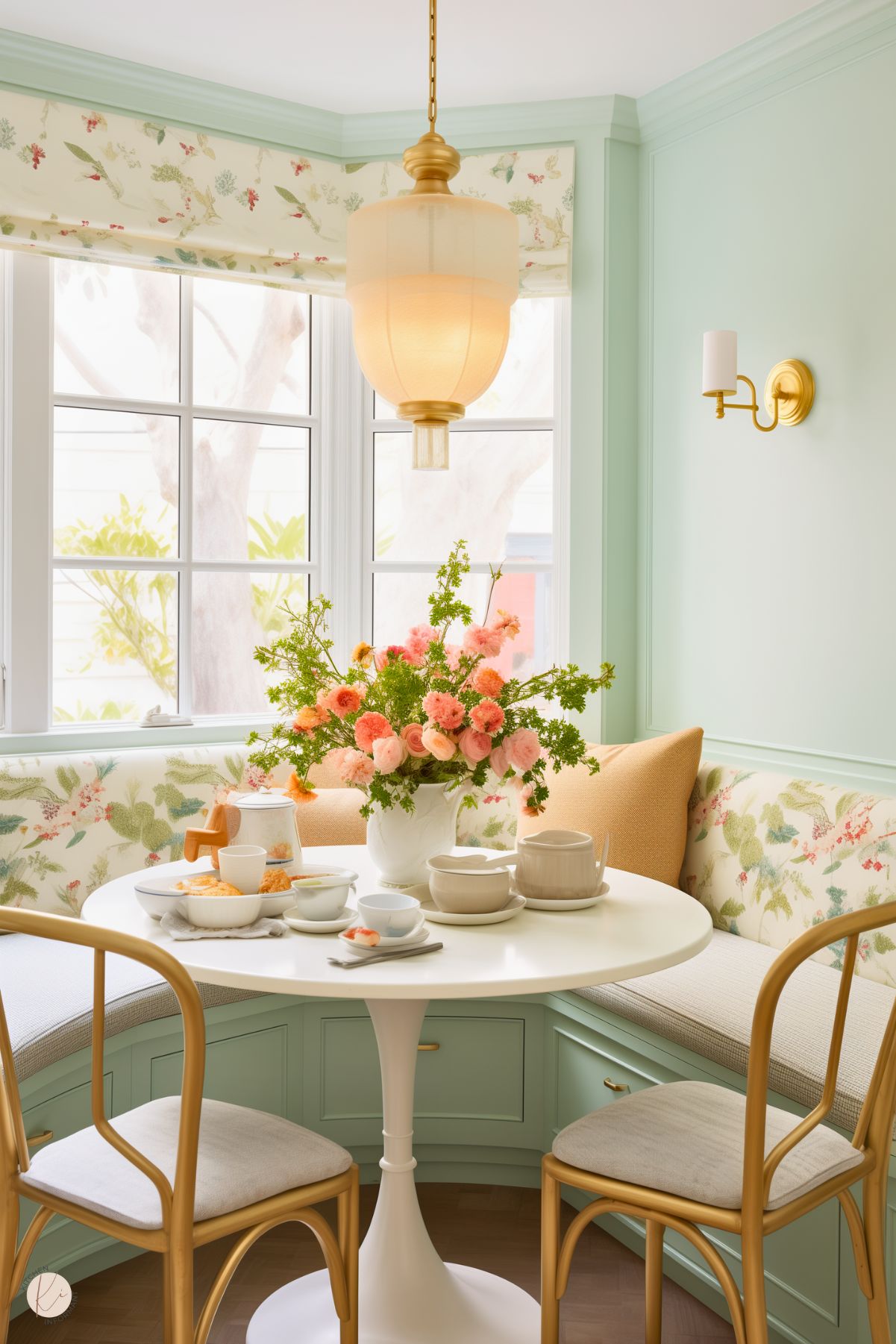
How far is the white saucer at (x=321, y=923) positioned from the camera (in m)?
1.75

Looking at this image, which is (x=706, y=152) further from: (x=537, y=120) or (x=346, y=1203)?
(x=346, y=1203)

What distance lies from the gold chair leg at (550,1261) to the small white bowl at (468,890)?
400 millimetres

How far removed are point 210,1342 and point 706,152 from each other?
10.1 feet

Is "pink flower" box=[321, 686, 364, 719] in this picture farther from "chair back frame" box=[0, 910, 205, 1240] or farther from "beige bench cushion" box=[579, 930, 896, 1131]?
"beige bench cushion" box=[579, 930, 896, 1131]

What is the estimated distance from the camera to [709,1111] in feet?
5.69

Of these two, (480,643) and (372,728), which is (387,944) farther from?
(480,643)

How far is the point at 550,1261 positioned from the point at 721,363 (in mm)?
Answer: 2005

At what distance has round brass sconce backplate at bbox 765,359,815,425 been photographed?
2.75 meters

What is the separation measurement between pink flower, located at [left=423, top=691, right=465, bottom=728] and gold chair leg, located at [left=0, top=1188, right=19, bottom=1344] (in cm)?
89

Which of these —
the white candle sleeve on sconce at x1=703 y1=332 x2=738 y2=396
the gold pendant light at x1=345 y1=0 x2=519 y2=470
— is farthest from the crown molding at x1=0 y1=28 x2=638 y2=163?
the gold pendant light at x1=345 y1=0 x2=519 y2=470

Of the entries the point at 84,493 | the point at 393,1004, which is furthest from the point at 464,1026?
the point at 84,493

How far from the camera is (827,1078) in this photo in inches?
61.4

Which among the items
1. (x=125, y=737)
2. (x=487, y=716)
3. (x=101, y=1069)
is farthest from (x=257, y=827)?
(x=125, y=737)

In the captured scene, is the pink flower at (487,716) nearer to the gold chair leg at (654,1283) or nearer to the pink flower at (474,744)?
the pink flower at (474,744)
